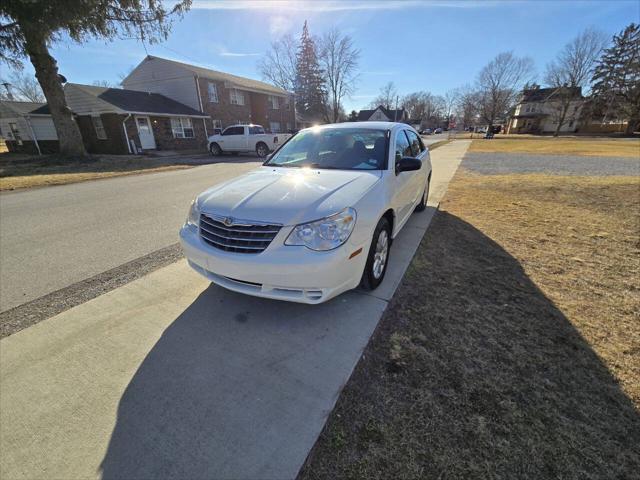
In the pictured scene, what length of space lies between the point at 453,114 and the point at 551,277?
118m

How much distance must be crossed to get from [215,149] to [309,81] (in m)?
31.6

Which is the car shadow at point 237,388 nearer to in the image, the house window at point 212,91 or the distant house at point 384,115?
the house window at point 212,91

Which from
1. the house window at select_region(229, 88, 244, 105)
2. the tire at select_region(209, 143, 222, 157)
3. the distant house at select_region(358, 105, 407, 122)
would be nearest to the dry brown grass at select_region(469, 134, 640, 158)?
the tire at select_region(209, 143, 222, 157)

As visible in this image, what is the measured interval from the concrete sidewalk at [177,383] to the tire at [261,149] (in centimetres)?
Answer: 1686

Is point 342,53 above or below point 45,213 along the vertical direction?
above

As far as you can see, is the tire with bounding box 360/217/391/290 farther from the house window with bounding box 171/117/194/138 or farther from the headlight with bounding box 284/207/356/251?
the house window with bounding box 171/117/194/138

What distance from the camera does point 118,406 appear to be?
1.83 metres

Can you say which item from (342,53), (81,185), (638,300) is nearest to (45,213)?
(81,185)

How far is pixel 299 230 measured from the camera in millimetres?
2234

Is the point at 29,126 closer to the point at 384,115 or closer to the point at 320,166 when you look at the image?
the point at 320,166

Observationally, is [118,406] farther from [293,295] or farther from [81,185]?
[81,185]

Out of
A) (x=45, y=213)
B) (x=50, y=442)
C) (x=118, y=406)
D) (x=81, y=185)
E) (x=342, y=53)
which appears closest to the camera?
(x=50, y=442)

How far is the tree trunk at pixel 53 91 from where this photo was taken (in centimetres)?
1353

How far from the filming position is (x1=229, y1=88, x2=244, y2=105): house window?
27.0 m
